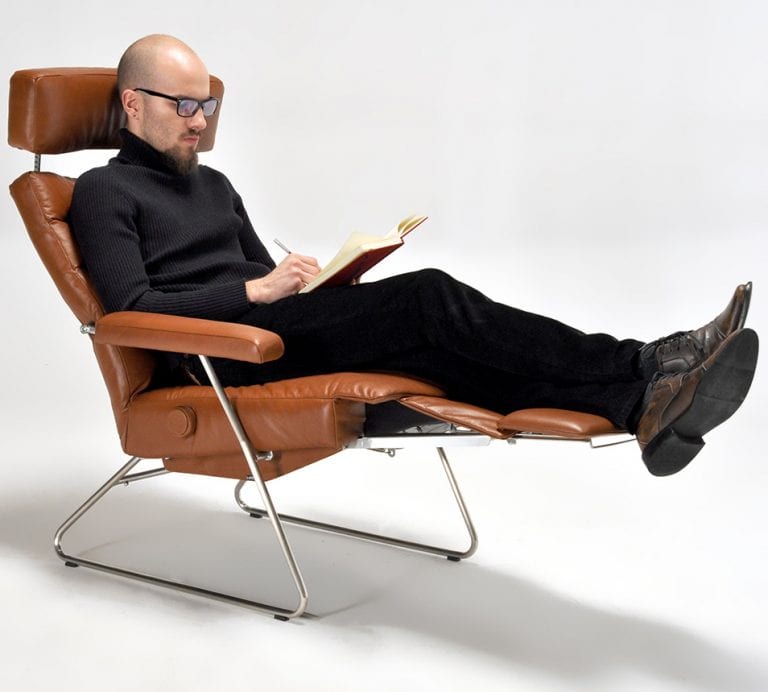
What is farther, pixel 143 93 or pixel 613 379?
pixel 143 93

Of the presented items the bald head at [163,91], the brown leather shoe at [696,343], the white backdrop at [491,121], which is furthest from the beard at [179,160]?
the white backdrop at [491,121]

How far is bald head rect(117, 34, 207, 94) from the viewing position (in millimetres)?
3352

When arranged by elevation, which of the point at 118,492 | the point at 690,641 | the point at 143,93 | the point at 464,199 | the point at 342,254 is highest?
the point at 143,93

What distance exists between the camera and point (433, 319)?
285 centimetres

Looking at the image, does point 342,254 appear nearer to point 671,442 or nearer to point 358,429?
point 358,429

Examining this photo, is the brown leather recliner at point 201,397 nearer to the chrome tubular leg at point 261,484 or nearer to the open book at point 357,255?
the chrome tubular leg at point 261,484

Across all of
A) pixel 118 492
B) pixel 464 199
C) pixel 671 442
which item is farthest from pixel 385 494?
pixel 464 199

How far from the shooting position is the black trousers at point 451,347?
2.72 metres

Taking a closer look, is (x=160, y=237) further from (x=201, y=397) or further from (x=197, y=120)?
(x=201, y=397)

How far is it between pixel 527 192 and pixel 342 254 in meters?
2.91

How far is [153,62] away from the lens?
11.0 ft

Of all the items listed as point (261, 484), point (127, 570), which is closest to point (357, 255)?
point (261, 484)

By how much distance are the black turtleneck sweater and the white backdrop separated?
80.0 inches

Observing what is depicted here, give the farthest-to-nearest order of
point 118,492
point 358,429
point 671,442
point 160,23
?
point 160,23
point 118,492
point 358,429
point 671,442
